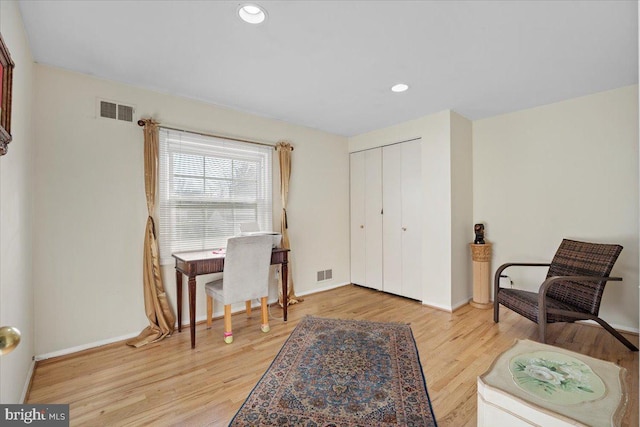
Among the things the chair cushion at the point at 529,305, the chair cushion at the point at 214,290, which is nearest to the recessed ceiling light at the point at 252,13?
the chair cushion at the point at 214,290

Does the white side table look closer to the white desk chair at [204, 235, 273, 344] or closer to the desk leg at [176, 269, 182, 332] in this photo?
the white desk chair at [204, 235, 273, 344]

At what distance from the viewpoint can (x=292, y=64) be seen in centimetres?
235

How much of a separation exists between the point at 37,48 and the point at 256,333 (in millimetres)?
2902

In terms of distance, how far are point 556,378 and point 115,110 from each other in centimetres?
363

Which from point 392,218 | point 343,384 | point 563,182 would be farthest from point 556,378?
point 392,218

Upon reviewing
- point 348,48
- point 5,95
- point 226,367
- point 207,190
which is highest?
point 348,48

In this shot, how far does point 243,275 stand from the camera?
2.67 meters

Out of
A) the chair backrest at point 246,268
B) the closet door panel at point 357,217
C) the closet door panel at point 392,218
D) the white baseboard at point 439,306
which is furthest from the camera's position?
the closet door panel at point 357,217

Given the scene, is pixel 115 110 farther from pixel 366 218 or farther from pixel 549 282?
pixel 549 282

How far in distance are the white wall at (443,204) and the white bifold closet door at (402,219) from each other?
0.39ft

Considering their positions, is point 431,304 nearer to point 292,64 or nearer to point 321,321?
point 321,321

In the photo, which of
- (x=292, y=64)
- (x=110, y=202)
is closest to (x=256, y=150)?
(x=292, y=64)

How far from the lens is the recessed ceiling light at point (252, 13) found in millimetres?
1695

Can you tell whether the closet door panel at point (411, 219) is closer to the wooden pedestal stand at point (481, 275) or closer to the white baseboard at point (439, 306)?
the white baseboard at point (439, 306)
